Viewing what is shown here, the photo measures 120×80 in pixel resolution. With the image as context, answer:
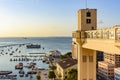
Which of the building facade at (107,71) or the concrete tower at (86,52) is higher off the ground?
the concrete tower at (86,52)

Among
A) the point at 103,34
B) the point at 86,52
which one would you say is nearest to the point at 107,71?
the point at 86,52

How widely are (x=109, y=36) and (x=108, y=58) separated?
51349mm

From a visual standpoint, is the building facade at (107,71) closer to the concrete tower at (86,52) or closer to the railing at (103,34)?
the concrete tower at (86,52)

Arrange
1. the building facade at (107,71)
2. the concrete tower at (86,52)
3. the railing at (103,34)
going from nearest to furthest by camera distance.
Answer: the railing at (103,34)
the concrete tower at (86,52)
the building facade at (107,71)

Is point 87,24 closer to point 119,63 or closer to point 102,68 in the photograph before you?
point 102,68

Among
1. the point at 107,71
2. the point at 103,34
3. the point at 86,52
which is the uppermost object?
the point at 103,34

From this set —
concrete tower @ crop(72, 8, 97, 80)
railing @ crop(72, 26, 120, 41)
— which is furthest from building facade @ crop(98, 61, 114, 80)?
railing @ crop(72, 26, 120, 41)

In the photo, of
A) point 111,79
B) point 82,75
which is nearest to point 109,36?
point 82,75

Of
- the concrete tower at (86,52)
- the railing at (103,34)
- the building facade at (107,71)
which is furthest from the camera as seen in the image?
the building facade at (107,71)

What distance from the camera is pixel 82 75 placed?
12.2 meters

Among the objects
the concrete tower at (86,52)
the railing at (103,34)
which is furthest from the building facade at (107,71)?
the railing at (103,34)

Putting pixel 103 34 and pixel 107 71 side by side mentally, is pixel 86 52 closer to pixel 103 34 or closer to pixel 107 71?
pixel 103 34

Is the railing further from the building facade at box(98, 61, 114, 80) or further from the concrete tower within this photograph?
the building facade at box(98, 61, 114, 80)

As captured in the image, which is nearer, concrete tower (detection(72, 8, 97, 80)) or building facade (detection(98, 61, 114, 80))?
concrete tower (detection(72, 8, 97, 80))
